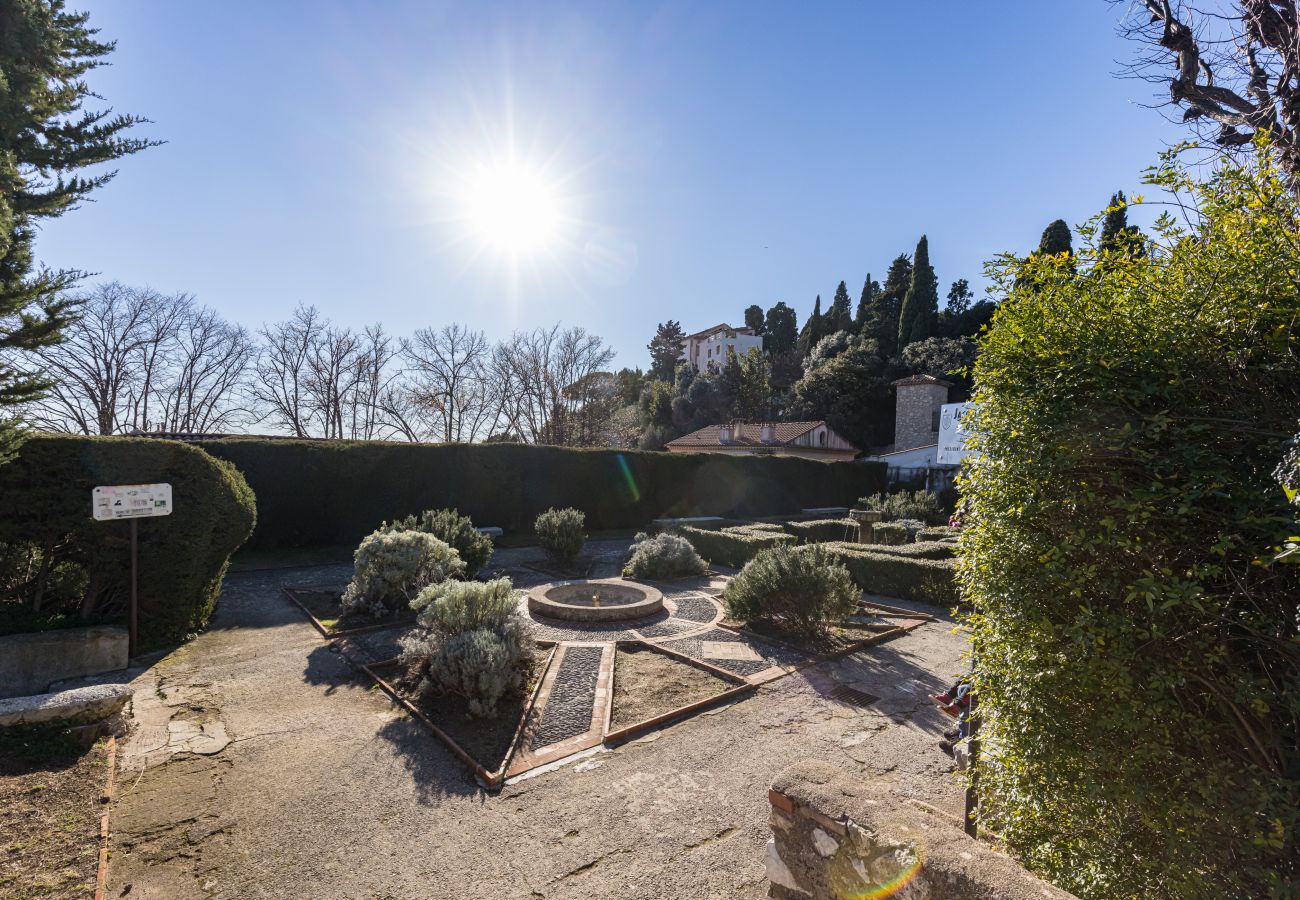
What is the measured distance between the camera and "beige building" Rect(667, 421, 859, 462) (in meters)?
32.8

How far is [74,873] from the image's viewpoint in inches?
110

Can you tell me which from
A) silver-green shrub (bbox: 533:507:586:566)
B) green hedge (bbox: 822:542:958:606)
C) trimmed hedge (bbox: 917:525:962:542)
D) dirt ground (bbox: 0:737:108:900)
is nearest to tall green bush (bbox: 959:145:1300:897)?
dirt ground (bbox: 0:737:108:900)

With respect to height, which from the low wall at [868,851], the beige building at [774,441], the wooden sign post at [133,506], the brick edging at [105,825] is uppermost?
the beige building at [774,441]

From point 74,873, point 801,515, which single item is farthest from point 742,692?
point 801,515

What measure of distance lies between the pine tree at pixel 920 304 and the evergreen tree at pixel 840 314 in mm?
9832

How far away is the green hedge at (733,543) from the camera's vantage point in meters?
11.9

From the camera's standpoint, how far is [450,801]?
11.6 ft

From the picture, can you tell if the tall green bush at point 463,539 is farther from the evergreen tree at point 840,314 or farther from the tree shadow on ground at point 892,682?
the evergreen tree at point 840,314

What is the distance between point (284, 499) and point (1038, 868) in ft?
46.4

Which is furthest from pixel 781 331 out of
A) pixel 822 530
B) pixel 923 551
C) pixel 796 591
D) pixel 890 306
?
pixel 796 591

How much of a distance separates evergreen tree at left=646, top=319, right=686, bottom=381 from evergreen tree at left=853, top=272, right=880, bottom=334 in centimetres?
1824

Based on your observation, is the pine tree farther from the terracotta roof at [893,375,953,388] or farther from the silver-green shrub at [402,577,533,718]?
the silver-green shrub at [402,577,533,718]

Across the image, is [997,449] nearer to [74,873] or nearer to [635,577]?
[74,873]

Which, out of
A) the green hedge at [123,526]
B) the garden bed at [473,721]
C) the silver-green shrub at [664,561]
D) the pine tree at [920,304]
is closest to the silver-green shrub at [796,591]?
the garden bed at [473,721]
